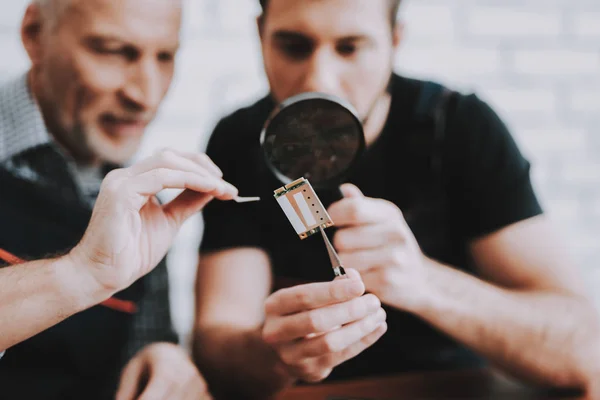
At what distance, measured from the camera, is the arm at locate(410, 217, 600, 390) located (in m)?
0.83

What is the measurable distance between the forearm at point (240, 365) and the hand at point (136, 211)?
0.23 metres

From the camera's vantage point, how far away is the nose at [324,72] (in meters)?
0.79

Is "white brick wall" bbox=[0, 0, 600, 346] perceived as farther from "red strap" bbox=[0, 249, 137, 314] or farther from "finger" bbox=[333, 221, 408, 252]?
"finger" bbox=[333, 221, 408, 252]

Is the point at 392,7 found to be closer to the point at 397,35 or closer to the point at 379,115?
the point at 397,35

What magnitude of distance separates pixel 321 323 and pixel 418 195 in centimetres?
37

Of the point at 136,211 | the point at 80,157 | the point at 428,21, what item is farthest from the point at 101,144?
the point at 428,21

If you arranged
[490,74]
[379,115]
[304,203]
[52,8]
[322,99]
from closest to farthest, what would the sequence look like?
[304,203] → [322,99] → [52,8] → [379,115] → [490,74]

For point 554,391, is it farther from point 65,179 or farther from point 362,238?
point 65,179

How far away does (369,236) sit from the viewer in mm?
692

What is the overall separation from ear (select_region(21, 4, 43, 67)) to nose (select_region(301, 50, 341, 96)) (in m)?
0.41

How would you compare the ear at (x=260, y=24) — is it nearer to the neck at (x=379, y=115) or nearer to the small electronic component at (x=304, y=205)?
the neck at (x=379, y=115)

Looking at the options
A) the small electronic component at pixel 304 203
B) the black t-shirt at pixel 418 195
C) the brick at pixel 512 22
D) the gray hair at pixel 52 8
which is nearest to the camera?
the small electronic component at pixel 304 203

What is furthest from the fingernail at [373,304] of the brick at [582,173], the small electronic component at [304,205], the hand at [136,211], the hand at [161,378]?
the brick at [582,173]

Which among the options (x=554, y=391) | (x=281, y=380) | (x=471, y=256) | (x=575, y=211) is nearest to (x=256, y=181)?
(x=281, y=380)
